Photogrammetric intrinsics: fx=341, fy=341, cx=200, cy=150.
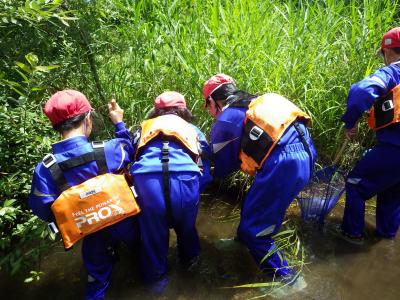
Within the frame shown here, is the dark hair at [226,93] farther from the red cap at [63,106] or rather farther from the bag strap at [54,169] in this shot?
the bag strap at [54,169]

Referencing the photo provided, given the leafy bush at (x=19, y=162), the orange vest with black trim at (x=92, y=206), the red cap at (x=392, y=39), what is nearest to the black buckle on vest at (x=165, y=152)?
the orange vest with black trim at (x=92, y=206)

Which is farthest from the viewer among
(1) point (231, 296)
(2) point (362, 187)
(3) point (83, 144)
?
(2) point (362, 187)

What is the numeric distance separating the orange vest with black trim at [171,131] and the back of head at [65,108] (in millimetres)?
410

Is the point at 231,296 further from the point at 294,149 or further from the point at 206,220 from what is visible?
the point at 294,149

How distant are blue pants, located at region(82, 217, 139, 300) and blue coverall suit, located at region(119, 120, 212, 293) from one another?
4.0 inches

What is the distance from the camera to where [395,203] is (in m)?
2.90

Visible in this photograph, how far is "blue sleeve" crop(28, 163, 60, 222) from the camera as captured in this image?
2.05m

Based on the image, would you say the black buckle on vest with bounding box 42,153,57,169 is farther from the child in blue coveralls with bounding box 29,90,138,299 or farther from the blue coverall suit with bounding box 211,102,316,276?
the blue coverall suit with bounding box 211,102,316,276

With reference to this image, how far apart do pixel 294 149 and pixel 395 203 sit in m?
1.30

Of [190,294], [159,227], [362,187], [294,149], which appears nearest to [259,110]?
[294,149]

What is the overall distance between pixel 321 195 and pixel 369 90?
1043mm

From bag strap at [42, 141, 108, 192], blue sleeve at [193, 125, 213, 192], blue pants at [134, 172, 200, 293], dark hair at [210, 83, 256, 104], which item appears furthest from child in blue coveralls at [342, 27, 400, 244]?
bag strap at [42, 141, 108, 192]

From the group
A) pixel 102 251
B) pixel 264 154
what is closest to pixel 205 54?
pixel 264 154

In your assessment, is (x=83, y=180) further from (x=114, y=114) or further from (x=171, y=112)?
(x=171, y=112)
